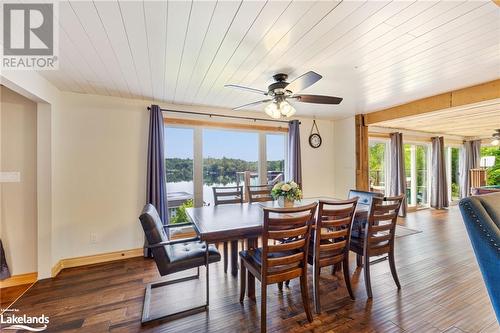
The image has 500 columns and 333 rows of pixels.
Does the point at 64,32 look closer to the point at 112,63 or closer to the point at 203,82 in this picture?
the point at 112,63

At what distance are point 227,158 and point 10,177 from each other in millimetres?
2866

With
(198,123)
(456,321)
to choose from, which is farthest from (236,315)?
(198,123)

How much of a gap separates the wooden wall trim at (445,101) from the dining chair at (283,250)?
2746 millimetres

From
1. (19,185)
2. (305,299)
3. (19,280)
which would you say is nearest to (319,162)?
(305,299)

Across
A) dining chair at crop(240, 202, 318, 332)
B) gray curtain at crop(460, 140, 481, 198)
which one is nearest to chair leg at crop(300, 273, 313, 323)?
dining chair at crop(240, 202, 318, 332)

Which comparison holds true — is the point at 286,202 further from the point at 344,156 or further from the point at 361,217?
the point at 344,156

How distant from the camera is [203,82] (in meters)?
2.69

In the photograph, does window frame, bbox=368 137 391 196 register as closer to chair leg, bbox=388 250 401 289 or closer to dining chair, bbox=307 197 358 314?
chair leg, bbox=388 250 401 289

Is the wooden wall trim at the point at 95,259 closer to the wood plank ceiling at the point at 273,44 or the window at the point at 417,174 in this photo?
the wood plank ceiling at the point at 273,44

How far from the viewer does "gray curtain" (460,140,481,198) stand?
23.4 feet

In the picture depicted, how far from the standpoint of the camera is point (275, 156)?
4512 mm

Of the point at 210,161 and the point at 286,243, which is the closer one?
the point at 286,243

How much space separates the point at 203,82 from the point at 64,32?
1331mm

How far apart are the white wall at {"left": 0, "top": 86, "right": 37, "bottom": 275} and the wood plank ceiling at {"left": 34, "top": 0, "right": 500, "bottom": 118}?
22.8 inches
